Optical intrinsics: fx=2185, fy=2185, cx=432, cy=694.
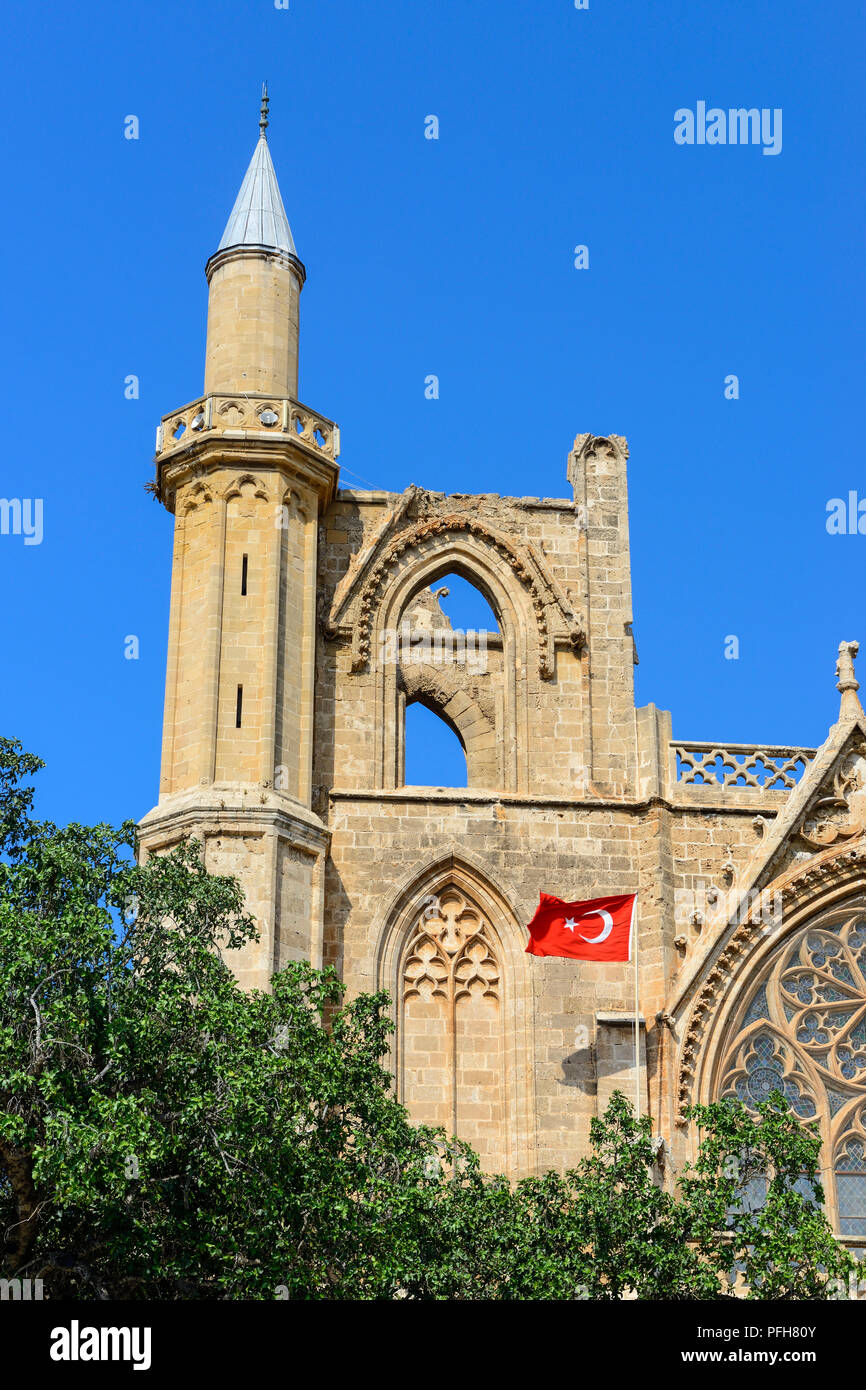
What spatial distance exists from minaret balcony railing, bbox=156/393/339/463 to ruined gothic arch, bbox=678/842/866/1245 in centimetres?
827

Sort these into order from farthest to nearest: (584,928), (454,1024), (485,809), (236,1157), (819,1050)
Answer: (485,809) < (819,1050) < (454,1024) < (584,928) < (236,1157)

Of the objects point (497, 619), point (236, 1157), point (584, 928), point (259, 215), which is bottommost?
point (236, 1157)

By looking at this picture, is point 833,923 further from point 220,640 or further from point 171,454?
point 171,454

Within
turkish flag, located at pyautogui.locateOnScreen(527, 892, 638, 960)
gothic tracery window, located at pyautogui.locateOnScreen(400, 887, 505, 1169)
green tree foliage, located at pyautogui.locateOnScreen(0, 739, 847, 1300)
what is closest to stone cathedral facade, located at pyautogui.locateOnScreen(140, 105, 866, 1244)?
gothic tracery window, located at pyautogui.locateOnScreen(400, 887, 505, 1169)

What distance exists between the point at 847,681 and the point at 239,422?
337 inches

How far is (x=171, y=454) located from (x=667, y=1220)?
11927mm

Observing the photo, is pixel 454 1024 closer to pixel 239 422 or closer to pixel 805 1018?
pixel 805 1018

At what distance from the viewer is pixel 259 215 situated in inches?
1169

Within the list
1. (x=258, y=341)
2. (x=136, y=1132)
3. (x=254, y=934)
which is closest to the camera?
(x=136, y=1132)

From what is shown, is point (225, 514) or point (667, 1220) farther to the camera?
point (225, 514)

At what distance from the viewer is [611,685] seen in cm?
2889

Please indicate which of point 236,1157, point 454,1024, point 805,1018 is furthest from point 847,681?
point 236,1157

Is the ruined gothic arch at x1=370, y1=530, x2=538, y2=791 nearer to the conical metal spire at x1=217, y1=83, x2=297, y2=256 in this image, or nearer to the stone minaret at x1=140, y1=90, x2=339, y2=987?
the stone minaret at x1=140, y1=90, x2=339, y2=987
